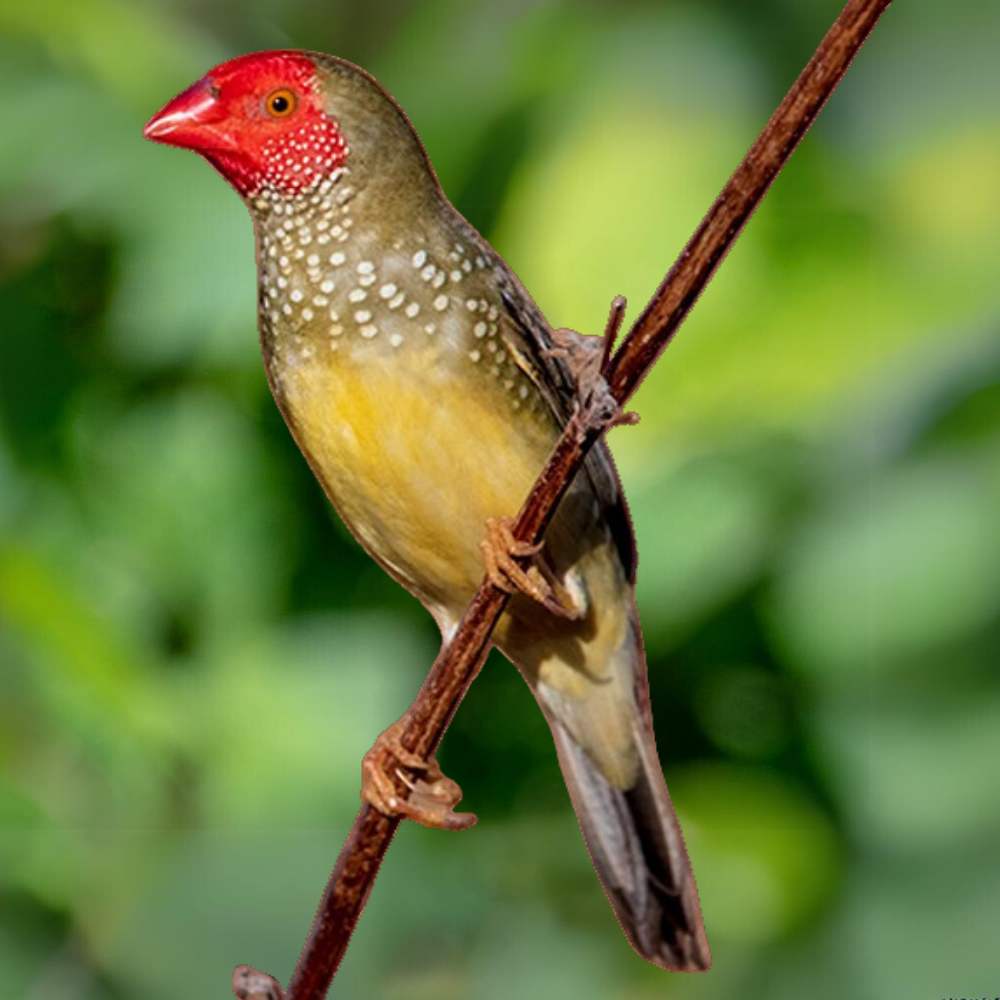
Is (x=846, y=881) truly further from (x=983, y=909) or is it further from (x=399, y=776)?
(x=399, y=776)

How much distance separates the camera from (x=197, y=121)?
692 millimetres

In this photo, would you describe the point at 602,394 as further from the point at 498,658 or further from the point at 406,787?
the point at 498,658

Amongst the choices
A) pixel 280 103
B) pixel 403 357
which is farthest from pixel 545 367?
pixel 280 103

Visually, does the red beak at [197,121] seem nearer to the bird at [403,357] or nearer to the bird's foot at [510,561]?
the bird at [403,357]

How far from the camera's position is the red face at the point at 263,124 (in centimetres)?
69

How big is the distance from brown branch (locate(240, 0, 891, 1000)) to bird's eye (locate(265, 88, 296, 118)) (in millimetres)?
205

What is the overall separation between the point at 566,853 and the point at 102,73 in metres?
0.70

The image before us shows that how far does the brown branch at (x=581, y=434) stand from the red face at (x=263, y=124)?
0.19m

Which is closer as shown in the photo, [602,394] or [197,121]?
[602,394]

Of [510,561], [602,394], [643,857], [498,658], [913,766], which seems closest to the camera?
[602,394]

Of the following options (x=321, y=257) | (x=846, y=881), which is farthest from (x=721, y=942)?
(x=321, y=257)

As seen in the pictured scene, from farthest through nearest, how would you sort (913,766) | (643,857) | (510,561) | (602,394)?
1. (913,766)
2. (643,857)
3. (510,561)
4. (602,394)

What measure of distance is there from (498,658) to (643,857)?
1.19 ft

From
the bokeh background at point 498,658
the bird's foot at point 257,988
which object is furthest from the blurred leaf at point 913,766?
the bird's foot at point 257,988
